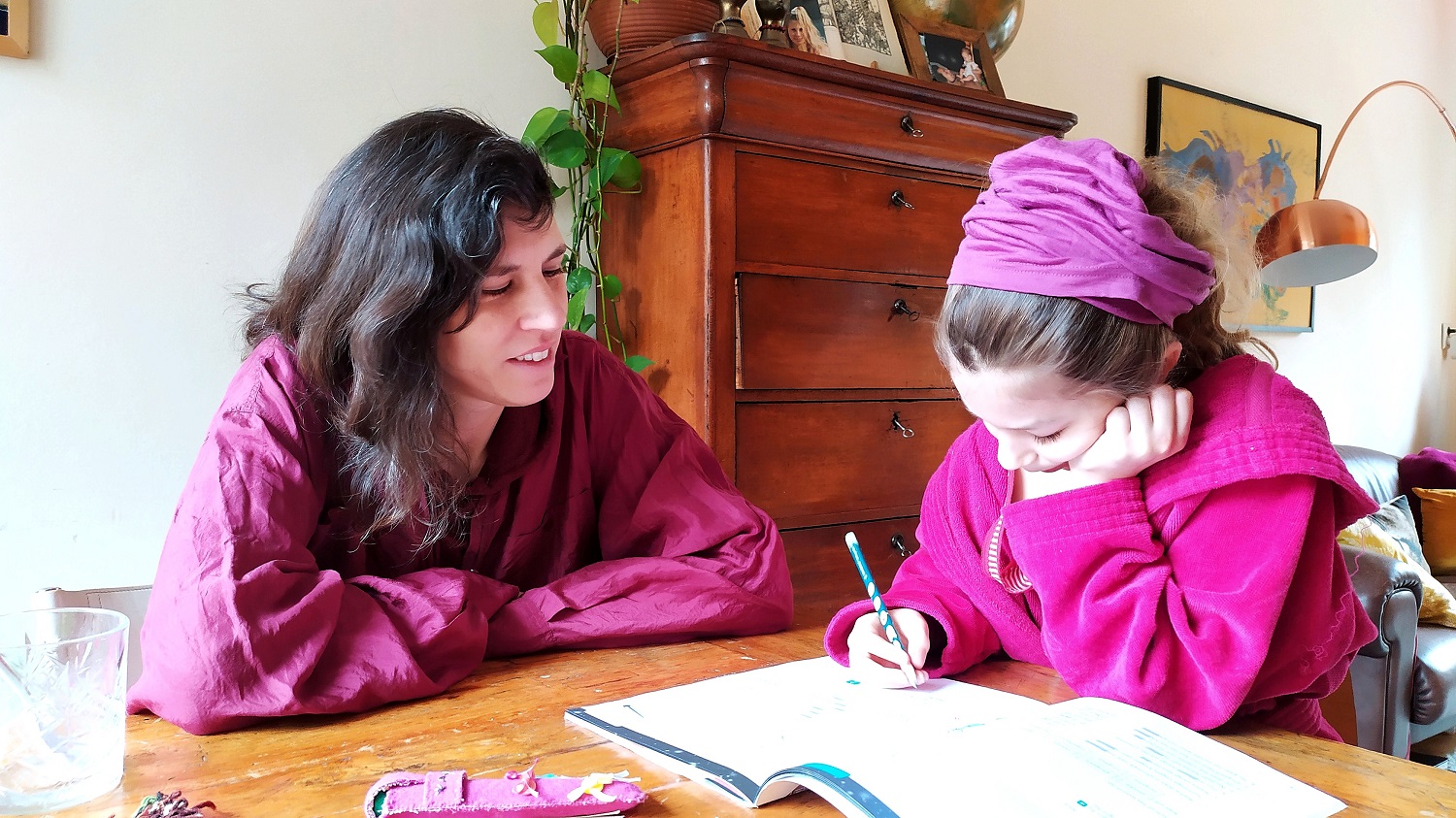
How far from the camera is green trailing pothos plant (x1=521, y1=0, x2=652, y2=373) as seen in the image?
211 centimetres

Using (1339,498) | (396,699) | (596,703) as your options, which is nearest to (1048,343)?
(1339,498)

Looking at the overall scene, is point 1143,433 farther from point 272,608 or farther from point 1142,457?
point 272,608

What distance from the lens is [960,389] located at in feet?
3.33

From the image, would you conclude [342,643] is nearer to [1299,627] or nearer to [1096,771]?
[1096,771]

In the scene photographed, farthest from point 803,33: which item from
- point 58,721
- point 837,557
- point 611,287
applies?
point 58,721

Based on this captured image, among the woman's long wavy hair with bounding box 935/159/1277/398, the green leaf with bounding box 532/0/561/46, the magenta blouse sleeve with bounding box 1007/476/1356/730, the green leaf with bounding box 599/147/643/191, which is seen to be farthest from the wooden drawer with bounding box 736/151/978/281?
the magenta blouse sleeve with bounding box 1007/476/1356/730

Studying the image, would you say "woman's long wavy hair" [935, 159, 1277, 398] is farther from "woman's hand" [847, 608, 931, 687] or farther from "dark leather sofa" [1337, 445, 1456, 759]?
"dark leather sofa" [1337, 445, 1456, 759]

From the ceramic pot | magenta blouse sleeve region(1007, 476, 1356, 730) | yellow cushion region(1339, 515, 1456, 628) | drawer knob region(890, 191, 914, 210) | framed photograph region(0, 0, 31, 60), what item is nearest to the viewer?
magenta blouse sleeve region(1007, 476, 1356, 730)

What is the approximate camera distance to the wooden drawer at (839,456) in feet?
6.94

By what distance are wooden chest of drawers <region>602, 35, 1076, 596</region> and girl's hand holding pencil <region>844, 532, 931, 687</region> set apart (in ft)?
3.23

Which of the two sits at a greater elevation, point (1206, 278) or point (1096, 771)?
point (1206, 278)

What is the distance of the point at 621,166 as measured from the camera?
7.04 feet

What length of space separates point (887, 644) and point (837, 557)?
4.06ft

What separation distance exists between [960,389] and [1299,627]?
0.36 meters
